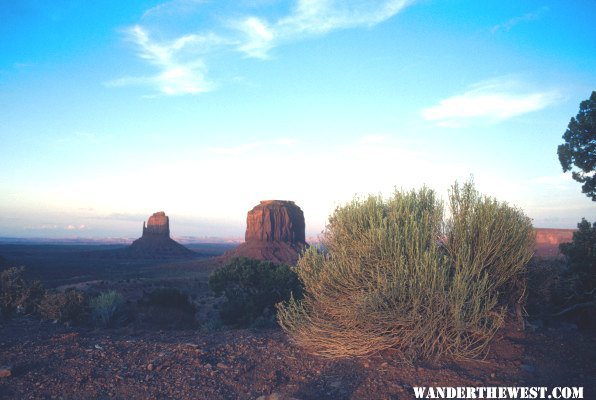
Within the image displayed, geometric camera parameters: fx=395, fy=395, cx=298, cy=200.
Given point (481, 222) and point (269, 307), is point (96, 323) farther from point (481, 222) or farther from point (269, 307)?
point (481, 222)

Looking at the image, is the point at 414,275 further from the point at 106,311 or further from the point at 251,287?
the point at 251,287

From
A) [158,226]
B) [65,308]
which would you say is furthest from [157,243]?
[65,308]

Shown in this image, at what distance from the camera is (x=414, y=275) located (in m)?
6.22

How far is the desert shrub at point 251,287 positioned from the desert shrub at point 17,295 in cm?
649

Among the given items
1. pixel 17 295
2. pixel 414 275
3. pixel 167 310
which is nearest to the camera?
pixel 414 275

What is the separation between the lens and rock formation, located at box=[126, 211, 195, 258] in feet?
322

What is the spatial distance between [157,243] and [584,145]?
104818 millimetres

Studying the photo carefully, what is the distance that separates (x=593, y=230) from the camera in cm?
1161

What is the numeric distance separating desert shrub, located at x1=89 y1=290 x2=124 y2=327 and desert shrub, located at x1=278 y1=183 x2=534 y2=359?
26.9 feet

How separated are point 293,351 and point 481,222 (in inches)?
165

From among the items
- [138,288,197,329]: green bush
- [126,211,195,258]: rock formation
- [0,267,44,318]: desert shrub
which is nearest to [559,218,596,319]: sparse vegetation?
[138,288,197,329]: green bush

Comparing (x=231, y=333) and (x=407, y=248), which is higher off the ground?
(x=407, y=248)

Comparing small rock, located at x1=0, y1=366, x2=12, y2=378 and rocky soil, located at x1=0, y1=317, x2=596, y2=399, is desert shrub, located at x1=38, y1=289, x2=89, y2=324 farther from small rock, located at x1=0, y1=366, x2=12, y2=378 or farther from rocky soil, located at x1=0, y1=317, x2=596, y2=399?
small rock, located at x1=0, y1=366, x2=12, y2=378

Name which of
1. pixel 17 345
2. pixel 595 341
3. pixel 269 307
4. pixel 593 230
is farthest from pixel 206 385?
pixel 593 230
